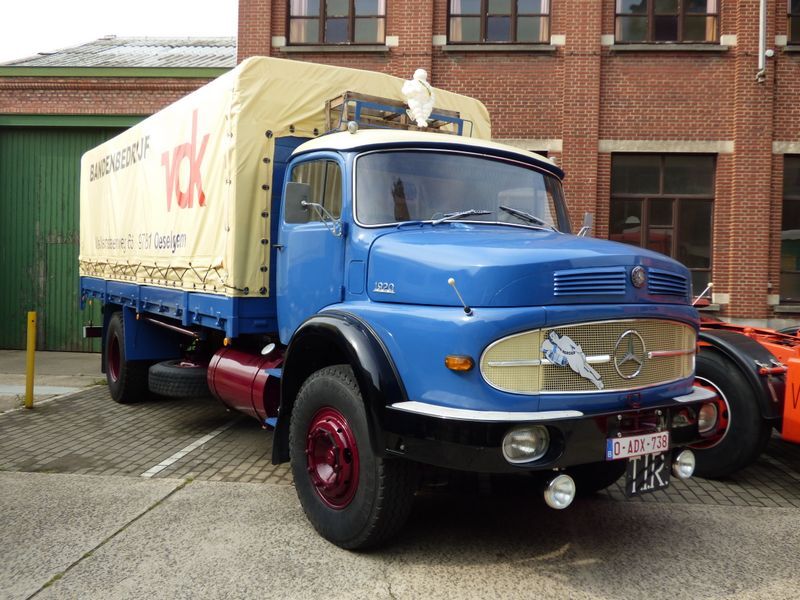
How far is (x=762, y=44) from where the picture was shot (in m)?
11.9

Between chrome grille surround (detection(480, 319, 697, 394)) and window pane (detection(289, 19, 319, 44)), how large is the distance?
11.1m

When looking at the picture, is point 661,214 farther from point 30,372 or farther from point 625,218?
point 30,372

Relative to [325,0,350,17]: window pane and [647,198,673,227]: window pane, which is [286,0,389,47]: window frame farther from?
[647,198,673,227]: window pane

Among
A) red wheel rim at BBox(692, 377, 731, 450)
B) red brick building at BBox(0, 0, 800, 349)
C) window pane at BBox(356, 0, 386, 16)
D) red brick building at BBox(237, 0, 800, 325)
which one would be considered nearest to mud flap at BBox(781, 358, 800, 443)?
red wheel rim at BBox(692, 377, 731, 450)

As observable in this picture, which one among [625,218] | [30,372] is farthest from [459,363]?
[625,218]

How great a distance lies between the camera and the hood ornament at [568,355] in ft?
11.3

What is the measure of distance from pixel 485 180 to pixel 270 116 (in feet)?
6.48

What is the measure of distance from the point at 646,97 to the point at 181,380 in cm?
974

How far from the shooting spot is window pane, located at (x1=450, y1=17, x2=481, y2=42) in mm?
12859

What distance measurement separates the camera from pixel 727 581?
363 centimetres

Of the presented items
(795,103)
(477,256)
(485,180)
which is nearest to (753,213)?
(795,103)

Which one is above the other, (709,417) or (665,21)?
(665,21)

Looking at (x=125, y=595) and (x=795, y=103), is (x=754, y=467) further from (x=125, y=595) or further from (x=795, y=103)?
(x=795, y=103)

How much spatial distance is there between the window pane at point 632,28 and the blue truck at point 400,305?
7492 mm
